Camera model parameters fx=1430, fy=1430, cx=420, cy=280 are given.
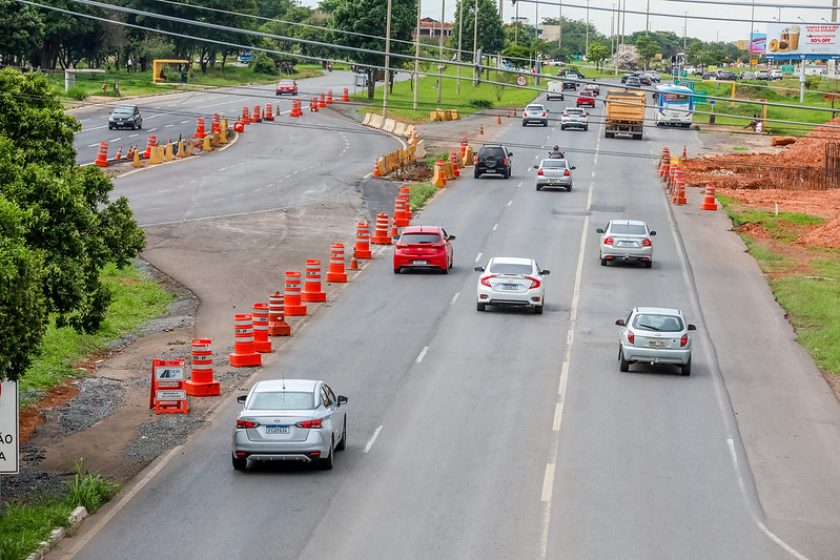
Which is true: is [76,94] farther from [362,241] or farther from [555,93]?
[362,241]

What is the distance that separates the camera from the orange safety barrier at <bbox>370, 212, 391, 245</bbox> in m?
50.8

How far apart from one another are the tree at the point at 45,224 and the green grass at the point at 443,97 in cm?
7511

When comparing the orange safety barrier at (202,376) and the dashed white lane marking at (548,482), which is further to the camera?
the orange safety barrier at (202,376)

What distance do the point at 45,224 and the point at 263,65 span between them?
13246 centimetres

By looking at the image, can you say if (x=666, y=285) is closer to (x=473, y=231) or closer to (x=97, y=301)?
(x=473, y=231)

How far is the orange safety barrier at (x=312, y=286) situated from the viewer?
39.8 metres

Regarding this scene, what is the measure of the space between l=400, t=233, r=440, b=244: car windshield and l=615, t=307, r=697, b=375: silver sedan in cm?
1392

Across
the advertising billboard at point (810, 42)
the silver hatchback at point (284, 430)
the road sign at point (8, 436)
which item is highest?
the advertising billboard at point (810, 42)

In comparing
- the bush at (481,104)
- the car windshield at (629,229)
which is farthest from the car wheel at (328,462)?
the bush at (481,104)

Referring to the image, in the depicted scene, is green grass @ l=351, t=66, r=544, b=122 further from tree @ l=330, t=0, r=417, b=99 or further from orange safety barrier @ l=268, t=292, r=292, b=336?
orange safety barrier @ l=268, t=292, r=292, b=336

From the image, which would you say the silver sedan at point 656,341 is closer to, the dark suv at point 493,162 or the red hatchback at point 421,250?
the red hatchback at point 421,250

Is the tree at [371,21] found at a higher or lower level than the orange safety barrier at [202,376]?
higher

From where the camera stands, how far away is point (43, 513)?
63.4 feet

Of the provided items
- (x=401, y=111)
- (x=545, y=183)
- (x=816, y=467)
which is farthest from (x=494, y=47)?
(x=816, y=467)
